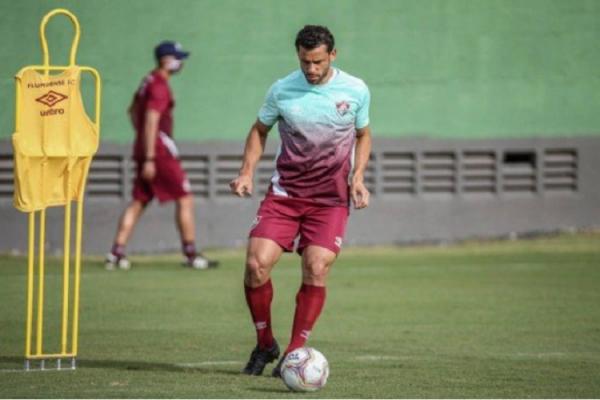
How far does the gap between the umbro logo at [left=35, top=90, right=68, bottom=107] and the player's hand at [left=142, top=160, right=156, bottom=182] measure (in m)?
8.30

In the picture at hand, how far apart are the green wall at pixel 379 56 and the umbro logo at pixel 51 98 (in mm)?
11286

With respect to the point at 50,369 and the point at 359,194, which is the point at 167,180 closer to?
the point at 50,369

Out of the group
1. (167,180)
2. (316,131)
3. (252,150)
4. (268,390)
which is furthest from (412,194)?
(268,390)

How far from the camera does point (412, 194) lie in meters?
23.5

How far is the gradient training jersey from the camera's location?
11281 millimetres

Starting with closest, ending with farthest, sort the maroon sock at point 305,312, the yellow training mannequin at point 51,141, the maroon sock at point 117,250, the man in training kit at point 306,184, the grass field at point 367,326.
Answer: the grass field at point 367,326
the yellow training mannequin at point 51,141
the maroon sock at point 305,312
the man in training kit at point 306,184
the maroon sock at point 117,250

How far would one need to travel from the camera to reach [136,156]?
779 inches

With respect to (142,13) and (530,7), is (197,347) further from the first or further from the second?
(530,7)

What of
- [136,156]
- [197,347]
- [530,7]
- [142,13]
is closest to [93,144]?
[197,347]

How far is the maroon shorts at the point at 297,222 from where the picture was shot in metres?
11.4

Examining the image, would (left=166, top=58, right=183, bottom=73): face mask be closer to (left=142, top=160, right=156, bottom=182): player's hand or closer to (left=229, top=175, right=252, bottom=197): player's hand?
(left=142, top=160, right=156, bottom=182): player's hand

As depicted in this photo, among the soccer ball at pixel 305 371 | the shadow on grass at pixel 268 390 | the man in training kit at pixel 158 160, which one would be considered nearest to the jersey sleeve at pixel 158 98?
the man in training kit at pixel 158 160

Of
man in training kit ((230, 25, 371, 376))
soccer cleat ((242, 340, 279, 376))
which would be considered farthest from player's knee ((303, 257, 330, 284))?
soccer cleat ((242, 340, 279, 376))

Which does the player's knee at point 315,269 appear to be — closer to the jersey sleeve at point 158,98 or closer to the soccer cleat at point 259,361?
the soccer cleat at point 259,361
